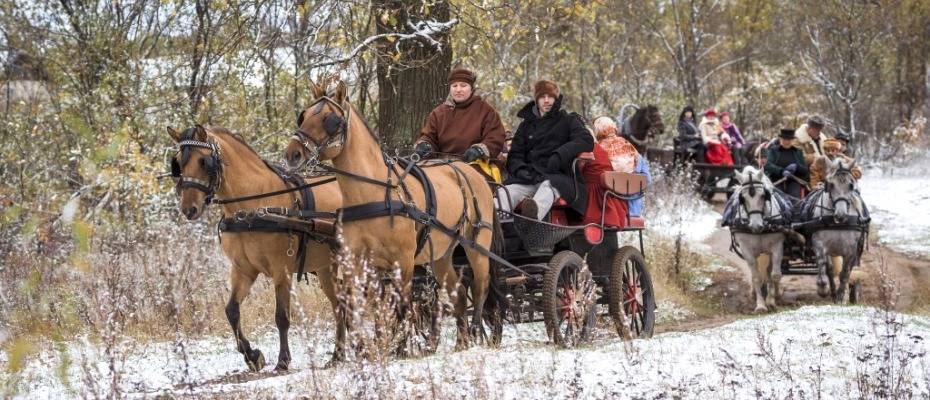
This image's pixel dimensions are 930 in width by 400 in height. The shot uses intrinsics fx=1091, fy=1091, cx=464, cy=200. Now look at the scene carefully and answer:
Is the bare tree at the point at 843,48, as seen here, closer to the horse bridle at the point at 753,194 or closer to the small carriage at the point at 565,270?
the horse bridle at the point at 753,194

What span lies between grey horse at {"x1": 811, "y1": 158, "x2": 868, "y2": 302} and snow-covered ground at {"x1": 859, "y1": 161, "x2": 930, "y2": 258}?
426 centimetres

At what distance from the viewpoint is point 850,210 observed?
1256 cm

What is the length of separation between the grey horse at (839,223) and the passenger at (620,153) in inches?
141

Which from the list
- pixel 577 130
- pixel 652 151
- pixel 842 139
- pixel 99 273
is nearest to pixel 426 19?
pixel 577 130

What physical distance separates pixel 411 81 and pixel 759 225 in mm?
4965

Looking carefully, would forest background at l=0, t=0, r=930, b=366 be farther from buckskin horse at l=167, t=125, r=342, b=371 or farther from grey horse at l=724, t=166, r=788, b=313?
grey horse at l=724, t=166, r=788, b=313

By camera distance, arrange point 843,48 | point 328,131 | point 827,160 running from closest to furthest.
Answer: point 328,131, point 827,160, point 843,48

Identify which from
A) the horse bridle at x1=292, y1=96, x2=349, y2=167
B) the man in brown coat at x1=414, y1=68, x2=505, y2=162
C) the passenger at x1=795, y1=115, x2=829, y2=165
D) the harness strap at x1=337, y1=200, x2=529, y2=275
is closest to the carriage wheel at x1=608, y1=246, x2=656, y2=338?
the man in brown coat at x1=414, y1=68, x2=505, y2=162

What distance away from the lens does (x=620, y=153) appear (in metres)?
9.63

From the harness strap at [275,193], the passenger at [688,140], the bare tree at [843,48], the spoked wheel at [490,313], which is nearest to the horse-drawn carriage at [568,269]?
the spoked wheel at [490,313]

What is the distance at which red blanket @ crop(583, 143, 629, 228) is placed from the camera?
28.6 feet

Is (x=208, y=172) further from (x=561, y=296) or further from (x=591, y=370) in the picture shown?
(x=561, y=296)

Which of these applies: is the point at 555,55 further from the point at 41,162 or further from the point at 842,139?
the point at 41,162

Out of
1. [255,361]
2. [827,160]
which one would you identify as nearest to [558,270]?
[255,361]
